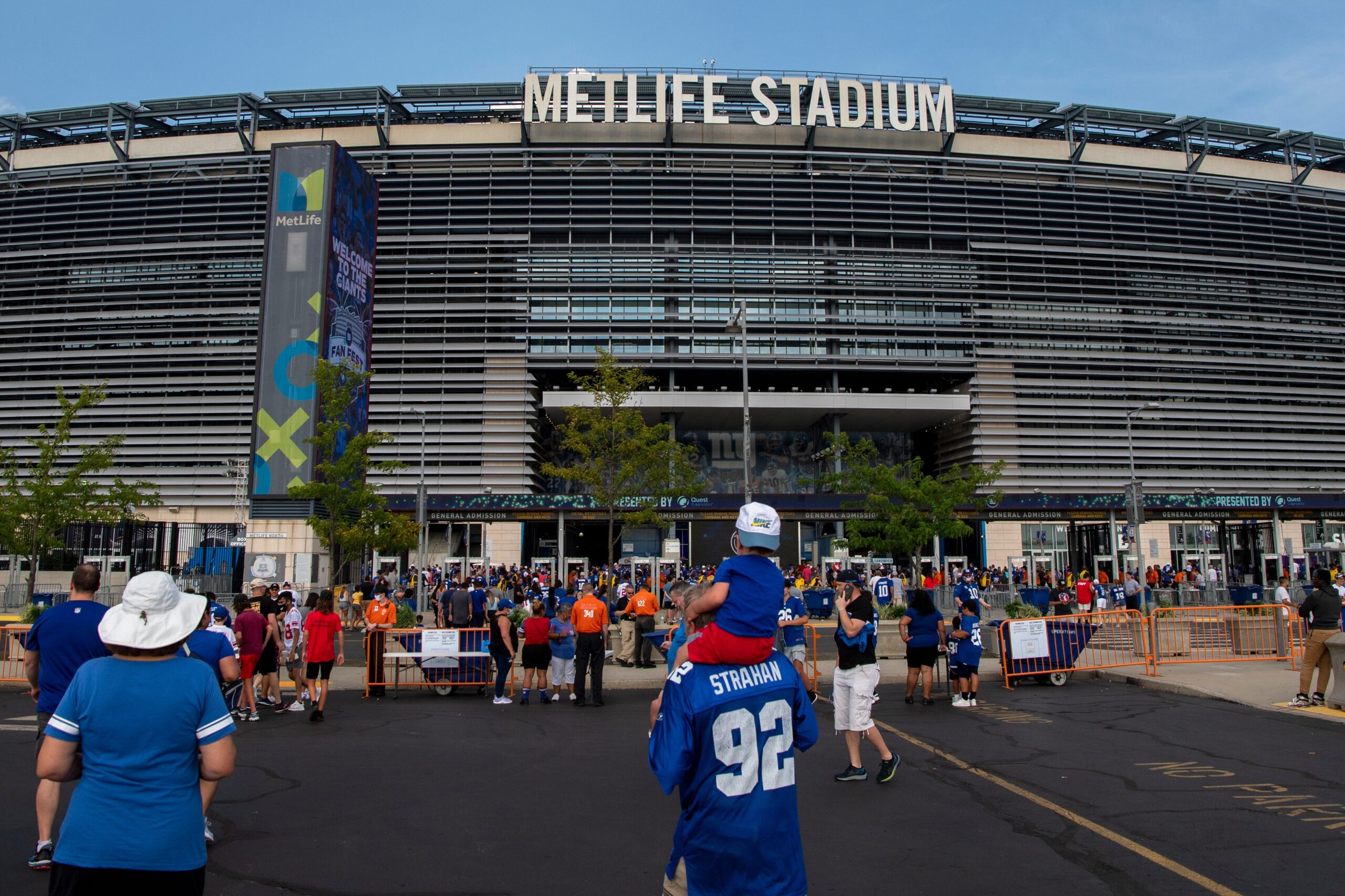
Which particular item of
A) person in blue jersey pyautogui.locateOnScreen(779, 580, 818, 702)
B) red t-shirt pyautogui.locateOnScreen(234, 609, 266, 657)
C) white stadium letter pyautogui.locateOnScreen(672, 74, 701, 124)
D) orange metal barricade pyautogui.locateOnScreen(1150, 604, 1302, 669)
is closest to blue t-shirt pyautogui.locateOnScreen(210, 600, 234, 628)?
red t-shirt pyautogui.locateOnScreen(234, 609, 266, 657)

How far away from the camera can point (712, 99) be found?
50375 mm

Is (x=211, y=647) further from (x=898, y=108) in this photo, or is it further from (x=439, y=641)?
(x=898, y=108)

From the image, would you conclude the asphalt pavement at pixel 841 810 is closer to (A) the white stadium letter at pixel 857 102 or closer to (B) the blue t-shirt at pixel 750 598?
(B) the blue t-shirt at pixel 750 598

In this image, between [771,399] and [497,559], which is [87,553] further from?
[771,399]

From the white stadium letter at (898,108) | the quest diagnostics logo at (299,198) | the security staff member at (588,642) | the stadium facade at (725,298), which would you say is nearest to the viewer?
the security staff member at (588,642)

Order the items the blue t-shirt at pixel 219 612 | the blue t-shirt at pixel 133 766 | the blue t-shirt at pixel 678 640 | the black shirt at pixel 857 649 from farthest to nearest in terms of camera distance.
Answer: the blue t-shirt at pixel 219 612, the black shirt at pixel 857 649, the blue t-shirt at pixel 678 640, the blue t-shirt at pixel 133 766

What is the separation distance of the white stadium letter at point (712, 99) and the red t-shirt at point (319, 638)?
4421 centimetres

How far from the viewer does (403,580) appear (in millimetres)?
40000

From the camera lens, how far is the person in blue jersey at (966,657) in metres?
12.1

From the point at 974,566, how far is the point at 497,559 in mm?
26415

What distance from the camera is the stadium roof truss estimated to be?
168ft

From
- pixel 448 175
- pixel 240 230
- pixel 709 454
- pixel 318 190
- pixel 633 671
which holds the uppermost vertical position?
pixel 448 175

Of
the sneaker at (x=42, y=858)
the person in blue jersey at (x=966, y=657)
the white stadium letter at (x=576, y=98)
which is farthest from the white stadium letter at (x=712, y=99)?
the sneaker at (x=42, y=858)

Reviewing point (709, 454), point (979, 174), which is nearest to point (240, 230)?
point (709, 454)
